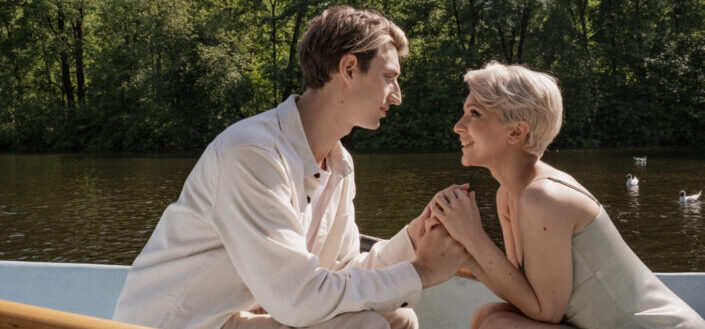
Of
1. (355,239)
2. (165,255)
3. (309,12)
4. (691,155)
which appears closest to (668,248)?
(355,239)

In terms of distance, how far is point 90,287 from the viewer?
3.69 m

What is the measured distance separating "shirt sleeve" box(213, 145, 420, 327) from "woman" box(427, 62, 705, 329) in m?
0.53

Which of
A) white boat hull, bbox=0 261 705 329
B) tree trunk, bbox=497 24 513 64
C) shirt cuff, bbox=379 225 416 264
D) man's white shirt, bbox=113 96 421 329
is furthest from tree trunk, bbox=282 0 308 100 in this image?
man's white shirt, bbox=113 96 421 329

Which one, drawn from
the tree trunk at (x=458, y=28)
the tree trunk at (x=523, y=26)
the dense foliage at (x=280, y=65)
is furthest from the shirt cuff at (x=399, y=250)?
the tree trunk at (x=458, y=28)

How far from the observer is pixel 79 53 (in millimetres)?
33656

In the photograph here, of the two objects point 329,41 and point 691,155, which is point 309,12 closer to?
point 691,155

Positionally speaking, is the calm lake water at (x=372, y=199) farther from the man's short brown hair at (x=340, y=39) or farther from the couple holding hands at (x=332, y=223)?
the man's short brown hair at (x=340, y=39)

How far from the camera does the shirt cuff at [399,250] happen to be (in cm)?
241

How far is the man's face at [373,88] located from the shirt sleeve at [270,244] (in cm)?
46

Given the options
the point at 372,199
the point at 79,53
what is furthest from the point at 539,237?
the point at 79,53

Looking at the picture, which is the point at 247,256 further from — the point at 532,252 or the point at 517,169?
the point at 517,169

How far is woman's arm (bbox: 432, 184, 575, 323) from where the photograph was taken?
197 cm

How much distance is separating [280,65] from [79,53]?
428 inches

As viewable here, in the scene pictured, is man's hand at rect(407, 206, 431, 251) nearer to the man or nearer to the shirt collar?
the man
